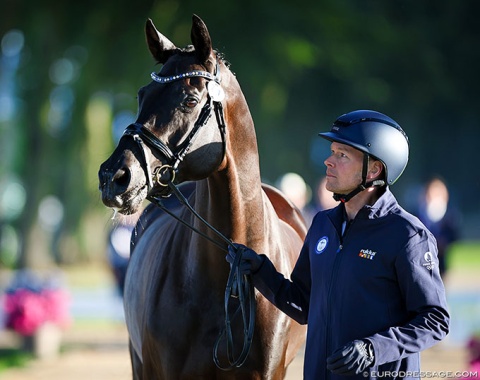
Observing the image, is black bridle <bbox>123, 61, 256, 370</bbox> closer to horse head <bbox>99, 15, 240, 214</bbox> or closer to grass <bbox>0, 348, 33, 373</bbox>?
horse head <bbox>99, 15, 240, 214</bbox>

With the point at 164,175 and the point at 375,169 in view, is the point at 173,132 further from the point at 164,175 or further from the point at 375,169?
the point at 375,169

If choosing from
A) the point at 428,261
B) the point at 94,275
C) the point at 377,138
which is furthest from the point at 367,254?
the point at 94,275

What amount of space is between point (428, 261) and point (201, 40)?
1.49 m

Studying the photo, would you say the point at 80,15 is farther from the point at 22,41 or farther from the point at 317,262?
the point at 317,262

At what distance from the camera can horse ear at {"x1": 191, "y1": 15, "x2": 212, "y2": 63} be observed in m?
3.89

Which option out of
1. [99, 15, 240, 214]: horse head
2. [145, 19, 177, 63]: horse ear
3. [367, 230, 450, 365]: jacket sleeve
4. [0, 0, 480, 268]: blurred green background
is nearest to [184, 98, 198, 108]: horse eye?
[99, 15, 240, 214]: horse head

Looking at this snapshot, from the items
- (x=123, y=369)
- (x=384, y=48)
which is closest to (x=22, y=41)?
(x=384, y=48)

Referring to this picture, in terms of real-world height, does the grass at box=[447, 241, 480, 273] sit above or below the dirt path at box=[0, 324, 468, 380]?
above

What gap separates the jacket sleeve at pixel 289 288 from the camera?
3.84m

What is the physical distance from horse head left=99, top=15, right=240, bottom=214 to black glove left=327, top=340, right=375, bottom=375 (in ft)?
3.63

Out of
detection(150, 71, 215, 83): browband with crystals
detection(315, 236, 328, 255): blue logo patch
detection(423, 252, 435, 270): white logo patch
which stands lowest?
detection(423, 252, 435, 270): white logo patch


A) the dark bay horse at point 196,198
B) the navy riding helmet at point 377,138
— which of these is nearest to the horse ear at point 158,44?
the dark bay horse at point 196,198

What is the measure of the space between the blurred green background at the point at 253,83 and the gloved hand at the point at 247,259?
19.2ft

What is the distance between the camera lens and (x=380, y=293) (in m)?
3.31
